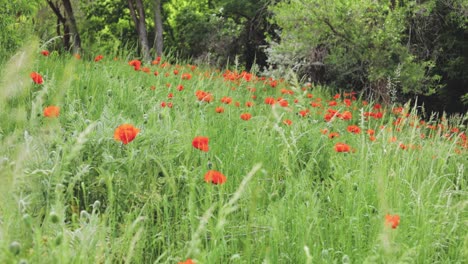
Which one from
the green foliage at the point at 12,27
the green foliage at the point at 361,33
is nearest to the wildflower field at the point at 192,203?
the green foliage at the point at 12,27

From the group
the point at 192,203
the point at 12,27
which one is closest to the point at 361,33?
the point at 12,27

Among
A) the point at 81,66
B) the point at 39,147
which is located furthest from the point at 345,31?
the point at 39,147

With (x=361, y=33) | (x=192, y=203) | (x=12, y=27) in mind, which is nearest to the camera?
(x=192, y=203)

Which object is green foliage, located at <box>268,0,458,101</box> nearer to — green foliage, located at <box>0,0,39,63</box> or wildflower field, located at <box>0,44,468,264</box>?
green foliage, located at <box>0,0,39,63</box>

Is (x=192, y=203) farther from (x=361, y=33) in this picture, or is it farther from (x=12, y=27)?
(x=361, y=33)

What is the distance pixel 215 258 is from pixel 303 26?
6659mm

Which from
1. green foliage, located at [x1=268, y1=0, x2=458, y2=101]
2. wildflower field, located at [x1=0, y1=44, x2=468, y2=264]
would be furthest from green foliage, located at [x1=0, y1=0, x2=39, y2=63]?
green foliage, located at [x1=268, y1=0, x2=458, y2=101]

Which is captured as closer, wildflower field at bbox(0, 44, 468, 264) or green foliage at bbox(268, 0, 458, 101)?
wildflower field at bbox(0, 44, 468, 264)

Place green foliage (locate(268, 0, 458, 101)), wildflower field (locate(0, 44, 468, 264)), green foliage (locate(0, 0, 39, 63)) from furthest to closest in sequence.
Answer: green foliage (locate(268, 0, 458, 101)), green foliage (locate(0, 0, 39, 63)), wildflower field (locate(0, 44, 468, 264))

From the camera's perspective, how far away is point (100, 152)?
2.22 m

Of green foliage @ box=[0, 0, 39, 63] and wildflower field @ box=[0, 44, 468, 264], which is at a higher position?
green foliage @ box=[0, 0, 39, 63]

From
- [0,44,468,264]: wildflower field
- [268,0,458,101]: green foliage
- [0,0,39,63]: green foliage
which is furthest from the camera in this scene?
[268,0,458,101]: green foliage

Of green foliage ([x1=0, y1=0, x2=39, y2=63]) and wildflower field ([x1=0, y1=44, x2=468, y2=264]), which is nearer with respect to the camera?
wildflower field ([x1=0, y1=44, x2=468, y2=264])

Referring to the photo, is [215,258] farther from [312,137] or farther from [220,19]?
[220,19]
